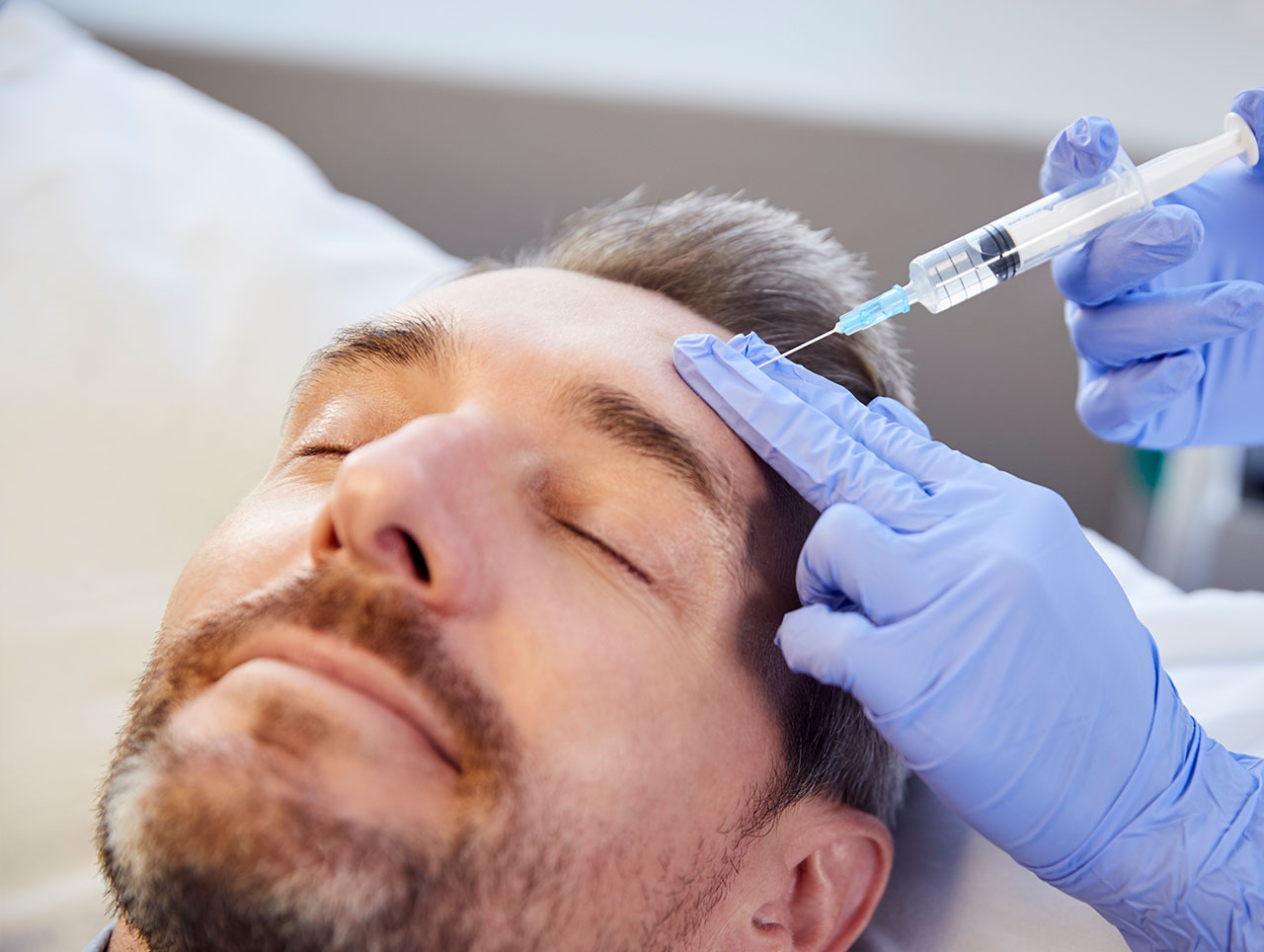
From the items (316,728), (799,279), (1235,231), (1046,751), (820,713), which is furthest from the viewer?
(1235,231)

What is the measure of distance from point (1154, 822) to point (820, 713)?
12.0 inches

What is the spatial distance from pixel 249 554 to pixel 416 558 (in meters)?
0.19

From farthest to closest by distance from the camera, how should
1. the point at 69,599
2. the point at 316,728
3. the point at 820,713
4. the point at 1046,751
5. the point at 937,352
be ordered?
the point at 937,352, the point at 69,599, the point at 820,713, the point at 1046,751, the point at 316,728

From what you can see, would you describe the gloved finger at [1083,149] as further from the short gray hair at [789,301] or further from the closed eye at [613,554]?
the closed eye at [613,554]

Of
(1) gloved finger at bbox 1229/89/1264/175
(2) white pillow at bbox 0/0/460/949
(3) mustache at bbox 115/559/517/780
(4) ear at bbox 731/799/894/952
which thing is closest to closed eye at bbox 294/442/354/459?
(3) mustache at bbox 115/559/517/780

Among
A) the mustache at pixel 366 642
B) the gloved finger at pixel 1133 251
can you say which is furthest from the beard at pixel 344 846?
the gloved finger at pixel 1133 251

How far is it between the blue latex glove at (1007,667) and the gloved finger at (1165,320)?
0.38 m

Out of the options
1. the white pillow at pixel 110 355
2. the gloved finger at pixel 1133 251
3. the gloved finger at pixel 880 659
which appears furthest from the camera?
the white pillow at pixel 110 355

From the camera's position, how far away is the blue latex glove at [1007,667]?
0.80 metres

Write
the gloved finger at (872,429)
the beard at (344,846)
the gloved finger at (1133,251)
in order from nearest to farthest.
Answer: the beard at (344,846) < the gloved finger at (872,429) < the gloved finger at (1133,251)

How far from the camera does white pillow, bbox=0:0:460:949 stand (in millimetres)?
1328

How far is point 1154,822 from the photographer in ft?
2.82

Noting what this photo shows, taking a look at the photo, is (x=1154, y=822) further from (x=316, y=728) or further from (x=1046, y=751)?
(x=316, y=728)

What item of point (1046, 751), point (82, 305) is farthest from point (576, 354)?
point (82, 305)
